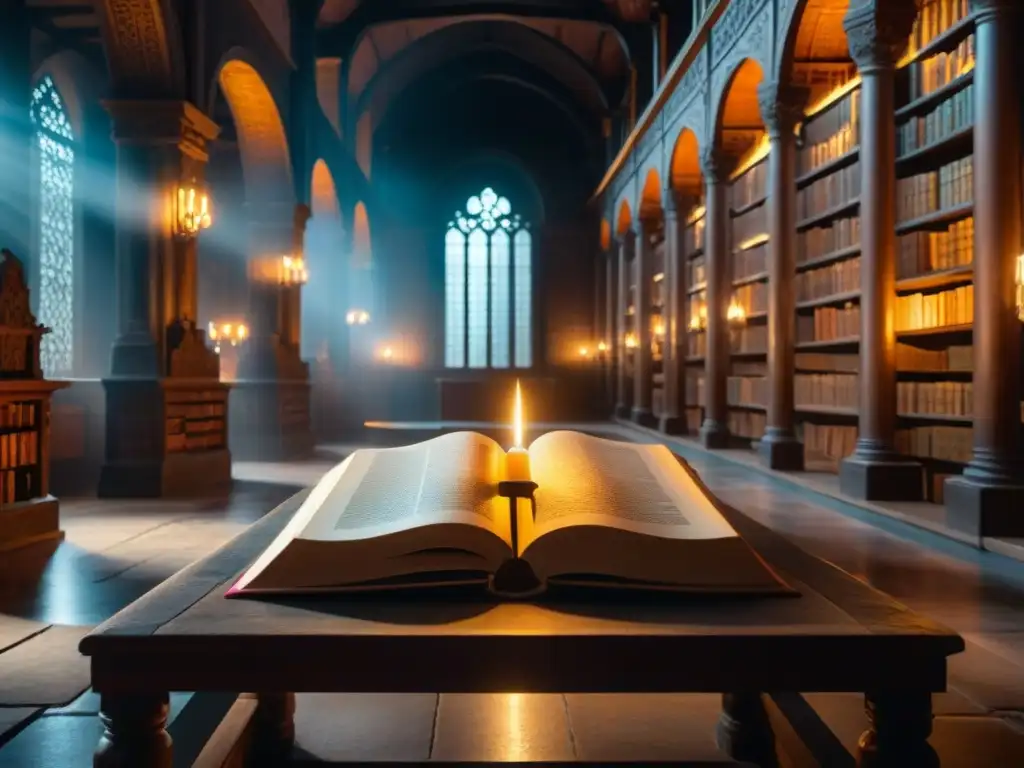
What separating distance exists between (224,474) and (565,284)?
1227cm

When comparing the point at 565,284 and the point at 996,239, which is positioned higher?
the point at 565,284

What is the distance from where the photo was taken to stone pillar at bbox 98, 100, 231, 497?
6574mm

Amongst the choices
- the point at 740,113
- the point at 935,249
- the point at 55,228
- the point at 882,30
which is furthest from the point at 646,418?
the point at 55,228

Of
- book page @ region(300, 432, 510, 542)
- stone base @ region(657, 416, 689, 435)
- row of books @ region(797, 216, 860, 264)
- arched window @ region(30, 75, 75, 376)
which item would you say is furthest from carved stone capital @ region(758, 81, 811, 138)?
arched window @ region(30, 75, 75, 376)

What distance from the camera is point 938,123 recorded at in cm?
551

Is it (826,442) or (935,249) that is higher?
(935,249)

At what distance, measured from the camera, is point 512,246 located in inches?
758

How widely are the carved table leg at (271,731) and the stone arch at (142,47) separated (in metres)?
6.13

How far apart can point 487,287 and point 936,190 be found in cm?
1412

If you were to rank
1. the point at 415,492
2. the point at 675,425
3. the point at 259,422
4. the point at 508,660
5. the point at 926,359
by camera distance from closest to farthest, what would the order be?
1. the point at 508,660
2. the point at 415,492
3. the point at 926,359
4. the point at 259,422
5. the point at 675,425

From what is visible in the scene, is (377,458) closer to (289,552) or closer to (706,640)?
(289,552)

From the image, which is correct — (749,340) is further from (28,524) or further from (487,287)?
(487,287)

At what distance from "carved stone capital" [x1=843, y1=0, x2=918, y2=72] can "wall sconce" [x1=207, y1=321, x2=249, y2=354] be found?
30.1 feet

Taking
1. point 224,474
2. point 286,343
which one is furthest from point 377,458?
point 286,343
